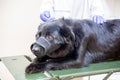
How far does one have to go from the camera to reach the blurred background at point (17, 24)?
2.11 meters

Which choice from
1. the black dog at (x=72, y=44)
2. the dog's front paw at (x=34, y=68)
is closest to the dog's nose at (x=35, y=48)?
the black dog at (x=72, y=44)

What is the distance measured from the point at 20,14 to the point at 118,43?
1051 millimetres

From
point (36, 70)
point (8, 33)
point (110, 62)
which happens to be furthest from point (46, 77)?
point (8, 33)

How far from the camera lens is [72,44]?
1.23 metres

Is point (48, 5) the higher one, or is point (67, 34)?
point (48, 5)

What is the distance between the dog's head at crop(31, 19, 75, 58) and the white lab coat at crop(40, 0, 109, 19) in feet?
1.83

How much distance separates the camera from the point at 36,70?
3.80 feet

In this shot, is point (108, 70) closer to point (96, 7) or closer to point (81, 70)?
point (81, 70)

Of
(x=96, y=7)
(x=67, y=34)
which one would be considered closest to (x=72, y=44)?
(x=67, y=34)

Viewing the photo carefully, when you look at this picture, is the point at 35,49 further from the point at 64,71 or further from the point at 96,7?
the point at 96,7

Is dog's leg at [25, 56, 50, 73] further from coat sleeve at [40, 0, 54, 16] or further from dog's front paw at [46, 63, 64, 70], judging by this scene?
coat sleeve at [40, 0, 54, 16]

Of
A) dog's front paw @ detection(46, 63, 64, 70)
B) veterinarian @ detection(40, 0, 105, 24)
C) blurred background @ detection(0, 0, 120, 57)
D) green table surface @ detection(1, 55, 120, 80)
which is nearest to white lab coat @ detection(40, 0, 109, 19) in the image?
veterinarian @ detection(40, 0, 105, 24)

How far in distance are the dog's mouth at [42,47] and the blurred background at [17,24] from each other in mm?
1055

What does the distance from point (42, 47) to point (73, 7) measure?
88 centimetres
